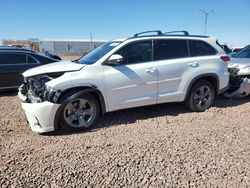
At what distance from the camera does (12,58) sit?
27.2ft

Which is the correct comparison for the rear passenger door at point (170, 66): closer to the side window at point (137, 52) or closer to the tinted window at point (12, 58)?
the side window at point (137, 52)

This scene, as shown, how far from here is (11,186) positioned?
3.04 m

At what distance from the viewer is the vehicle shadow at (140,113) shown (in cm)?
516

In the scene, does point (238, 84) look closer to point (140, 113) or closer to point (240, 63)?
point (240, 63)

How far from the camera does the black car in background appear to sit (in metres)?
8.03

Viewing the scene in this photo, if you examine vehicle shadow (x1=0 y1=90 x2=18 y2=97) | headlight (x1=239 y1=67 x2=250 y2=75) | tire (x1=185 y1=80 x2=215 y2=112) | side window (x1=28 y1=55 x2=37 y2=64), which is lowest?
vehicle shadow (x1=0 y1=90 x2=18 y2=97)

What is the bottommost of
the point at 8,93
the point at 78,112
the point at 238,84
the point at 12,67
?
the point at 8,93

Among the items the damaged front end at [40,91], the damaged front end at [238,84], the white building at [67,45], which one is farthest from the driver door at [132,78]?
the white building at [67,45]

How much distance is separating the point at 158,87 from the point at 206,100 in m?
1.44

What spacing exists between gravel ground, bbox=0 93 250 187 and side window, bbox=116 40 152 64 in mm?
1259

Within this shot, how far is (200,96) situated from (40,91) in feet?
11.8

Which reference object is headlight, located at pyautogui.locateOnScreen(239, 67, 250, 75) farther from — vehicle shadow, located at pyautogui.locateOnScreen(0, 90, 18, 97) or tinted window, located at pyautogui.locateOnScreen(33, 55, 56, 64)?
vehicle shadow, located at pyautogui.locateOnScreen(0, 90, 18, 97)

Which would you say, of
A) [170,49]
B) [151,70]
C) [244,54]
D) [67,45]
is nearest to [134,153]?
[151,70]

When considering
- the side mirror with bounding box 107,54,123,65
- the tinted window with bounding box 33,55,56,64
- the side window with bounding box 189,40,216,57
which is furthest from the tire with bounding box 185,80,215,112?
the tinted window with bounding box 33,55,56,64
